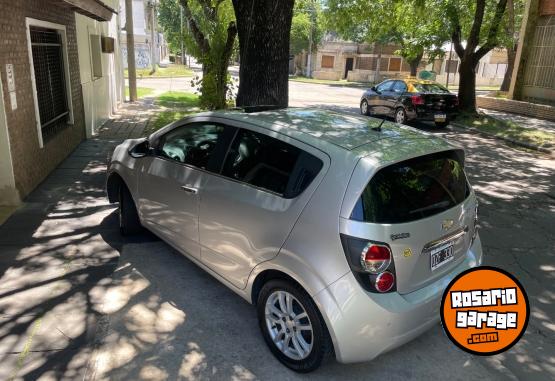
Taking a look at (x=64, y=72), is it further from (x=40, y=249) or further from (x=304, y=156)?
(x=304, y=156)

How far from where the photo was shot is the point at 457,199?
3246 millimetres

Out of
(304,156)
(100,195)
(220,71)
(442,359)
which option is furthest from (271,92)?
(220,71)

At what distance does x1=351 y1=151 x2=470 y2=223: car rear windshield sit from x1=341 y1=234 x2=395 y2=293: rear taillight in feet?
0.49

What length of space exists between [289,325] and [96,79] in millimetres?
10368

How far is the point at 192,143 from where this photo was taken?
13.5 feet

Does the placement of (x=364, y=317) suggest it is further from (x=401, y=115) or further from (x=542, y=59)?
(x=542, y=59)

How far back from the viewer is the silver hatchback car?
2.71m

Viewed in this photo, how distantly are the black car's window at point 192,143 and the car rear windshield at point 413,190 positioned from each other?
1533mm

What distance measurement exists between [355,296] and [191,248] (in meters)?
1.79

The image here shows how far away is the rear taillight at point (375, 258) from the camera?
2.67m

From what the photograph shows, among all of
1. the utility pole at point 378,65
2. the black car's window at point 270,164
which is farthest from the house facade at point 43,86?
the utility pole at point 378,65

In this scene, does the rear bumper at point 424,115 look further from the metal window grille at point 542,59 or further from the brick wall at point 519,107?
the metal window grille at point 542,59

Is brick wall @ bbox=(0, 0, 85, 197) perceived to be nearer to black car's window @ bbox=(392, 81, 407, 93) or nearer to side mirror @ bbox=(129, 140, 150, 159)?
side mirror @ bbox=(129, 140, 150, 159)

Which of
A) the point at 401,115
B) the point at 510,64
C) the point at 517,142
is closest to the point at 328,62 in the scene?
the point at 510,64
